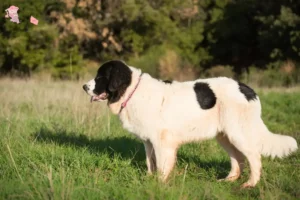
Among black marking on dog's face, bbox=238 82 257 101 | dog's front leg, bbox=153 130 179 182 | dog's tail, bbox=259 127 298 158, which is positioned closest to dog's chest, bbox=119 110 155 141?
dog's front leg, bbox=153 130 179 182

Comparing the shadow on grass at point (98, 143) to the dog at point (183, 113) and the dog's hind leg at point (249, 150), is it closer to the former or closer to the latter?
the dog at point (183, 113)

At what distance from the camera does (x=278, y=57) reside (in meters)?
28.5

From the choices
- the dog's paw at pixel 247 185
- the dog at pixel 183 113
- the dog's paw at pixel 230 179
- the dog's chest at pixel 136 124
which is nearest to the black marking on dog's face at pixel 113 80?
the dog at pixel 183 113

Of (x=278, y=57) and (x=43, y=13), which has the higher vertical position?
(x=43, y=13)

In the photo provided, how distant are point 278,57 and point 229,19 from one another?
20.3 ft

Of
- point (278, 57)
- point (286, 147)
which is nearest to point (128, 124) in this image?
point (286, 147)

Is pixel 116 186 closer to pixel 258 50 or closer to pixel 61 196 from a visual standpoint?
pixel 61 196

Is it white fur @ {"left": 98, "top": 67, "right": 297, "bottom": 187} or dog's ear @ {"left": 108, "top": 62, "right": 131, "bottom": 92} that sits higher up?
dog's ear @ {"left": 108, "top": 62, "right": 131, "bottom": 92}

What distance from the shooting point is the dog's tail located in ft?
16.6

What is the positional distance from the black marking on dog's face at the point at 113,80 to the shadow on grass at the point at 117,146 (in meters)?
0.95

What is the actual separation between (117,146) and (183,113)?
6.22 feet

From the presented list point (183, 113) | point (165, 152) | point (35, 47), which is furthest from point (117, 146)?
point (35, 47)

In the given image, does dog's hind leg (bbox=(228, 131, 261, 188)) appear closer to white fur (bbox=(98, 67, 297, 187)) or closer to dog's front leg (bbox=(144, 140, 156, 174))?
white fur (bbox=(98, 67, 297, 187))

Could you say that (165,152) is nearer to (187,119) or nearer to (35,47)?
(187,119)
